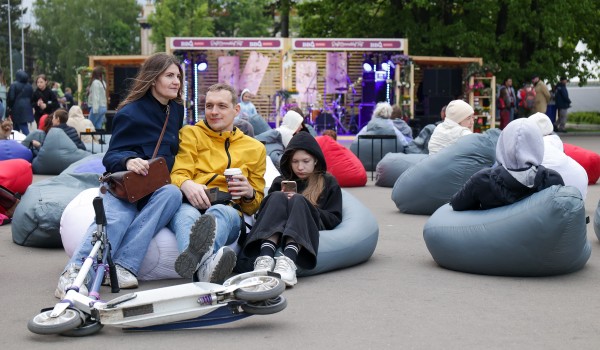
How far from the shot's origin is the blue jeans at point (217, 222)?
Answer: 690 cm

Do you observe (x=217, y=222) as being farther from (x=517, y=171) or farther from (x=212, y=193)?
(x=517, y=171)

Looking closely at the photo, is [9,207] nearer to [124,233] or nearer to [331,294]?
[124,233]

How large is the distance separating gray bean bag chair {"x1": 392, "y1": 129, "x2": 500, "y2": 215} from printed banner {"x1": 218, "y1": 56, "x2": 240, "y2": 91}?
59.8ft

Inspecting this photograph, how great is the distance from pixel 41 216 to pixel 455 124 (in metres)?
6.18

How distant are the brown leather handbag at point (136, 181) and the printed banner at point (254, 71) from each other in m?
23.0

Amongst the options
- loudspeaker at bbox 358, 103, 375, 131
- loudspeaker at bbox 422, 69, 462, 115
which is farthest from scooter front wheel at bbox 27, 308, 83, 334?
loudspeaker at bbox 422, 69, 462, 115

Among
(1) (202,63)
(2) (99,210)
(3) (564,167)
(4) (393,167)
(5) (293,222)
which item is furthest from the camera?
(1) (202,63)

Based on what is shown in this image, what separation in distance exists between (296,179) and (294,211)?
916 mm

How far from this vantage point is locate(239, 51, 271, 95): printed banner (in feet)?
98.3

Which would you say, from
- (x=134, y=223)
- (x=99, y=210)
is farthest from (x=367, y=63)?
(x=99, y=210)

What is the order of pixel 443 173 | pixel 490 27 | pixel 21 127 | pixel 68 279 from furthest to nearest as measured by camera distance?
pixel 490 27
pixel 21 127
pixel 443 173
pixel 68 279

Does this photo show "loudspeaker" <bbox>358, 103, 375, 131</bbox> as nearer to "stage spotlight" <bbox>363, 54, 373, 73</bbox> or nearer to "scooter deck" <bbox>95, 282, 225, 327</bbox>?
"stage spotlight" <bbox>363, 54, 373, 73</bbox>

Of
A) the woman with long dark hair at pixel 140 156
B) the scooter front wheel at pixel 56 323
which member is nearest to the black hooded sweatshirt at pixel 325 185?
the woman with long dark hair at pixel 140 156

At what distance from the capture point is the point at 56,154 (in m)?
18.1
